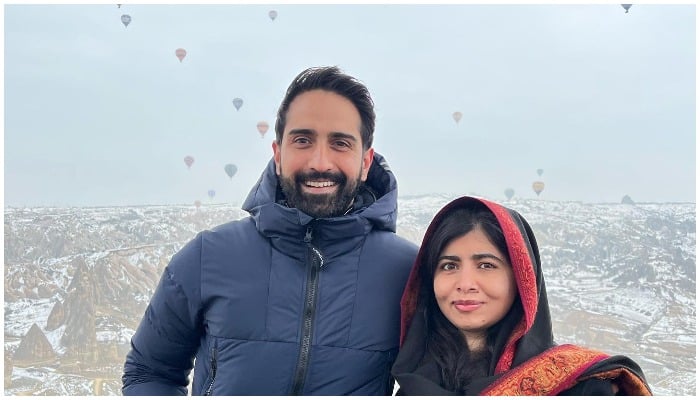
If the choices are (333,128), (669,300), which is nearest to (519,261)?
(333,128)

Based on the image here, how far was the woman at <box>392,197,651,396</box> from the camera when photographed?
116 cm

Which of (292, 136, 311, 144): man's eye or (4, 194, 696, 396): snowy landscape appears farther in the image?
(4, 194, 696, 396): snowy landscape

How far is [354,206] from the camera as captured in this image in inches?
57.4

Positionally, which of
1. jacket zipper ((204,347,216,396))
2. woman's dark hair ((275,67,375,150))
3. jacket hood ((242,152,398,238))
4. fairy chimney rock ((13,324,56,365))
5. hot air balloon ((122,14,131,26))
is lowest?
fairy chimney rock ((13,324,56,365))

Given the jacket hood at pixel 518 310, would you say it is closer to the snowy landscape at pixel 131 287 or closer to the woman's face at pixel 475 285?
the woman's face at pixel 475 285

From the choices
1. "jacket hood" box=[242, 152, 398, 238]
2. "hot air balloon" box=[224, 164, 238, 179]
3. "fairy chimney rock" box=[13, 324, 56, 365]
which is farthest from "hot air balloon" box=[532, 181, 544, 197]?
"jacket hood" box=[242, 152, 398, 238]

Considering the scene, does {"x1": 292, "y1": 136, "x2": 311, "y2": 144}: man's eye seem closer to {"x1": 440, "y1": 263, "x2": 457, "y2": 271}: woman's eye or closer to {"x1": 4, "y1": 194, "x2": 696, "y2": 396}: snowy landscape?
{"x1": 440, "y1": 263, "x2": 457, "y2": 271}: woman's eye

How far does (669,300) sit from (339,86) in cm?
1411

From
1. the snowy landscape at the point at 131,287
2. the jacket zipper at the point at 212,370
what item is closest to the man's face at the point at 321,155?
the jacket zipper at the point at 212,370

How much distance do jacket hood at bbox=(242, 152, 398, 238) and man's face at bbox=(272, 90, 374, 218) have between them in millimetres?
32

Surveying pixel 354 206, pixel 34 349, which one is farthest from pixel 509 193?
pixel 354 206

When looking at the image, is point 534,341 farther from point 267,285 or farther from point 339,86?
point 339,86

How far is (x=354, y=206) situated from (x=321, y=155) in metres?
0.18

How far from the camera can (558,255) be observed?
41.4 ft
